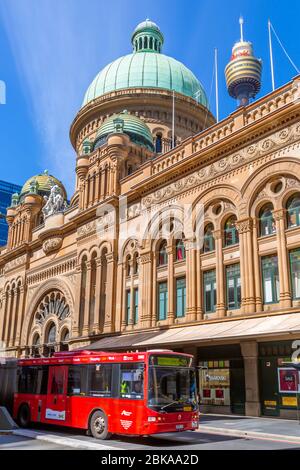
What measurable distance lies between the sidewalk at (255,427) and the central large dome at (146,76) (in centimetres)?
4048

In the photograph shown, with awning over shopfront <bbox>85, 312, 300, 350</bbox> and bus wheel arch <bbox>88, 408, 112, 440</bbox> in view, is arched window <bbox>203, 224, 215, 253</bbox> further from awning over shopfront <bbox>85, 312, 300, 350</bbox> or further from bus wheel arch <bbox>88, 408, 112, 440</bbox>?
bus wheel arch <bbox>88, 408, 112, 440</bbox>

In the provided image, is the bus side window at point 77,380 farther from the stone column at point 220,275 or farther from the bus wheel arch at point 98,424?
the stone column at point 220,275

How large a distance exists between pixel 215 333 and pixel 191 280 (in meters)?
4.74

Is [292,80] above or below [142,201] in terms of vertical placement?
above

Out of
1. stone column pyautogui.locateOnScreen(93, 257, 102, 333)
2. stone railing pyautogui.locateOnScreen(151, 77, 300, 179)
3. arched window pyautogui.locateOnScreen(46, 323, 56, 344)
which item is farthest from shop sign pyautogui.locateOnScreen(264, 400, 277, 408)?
arched window pyautogui.locateOnScreen(46, 323, 56, 344)

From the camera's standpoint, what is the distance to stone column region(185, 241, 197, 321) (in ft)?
89.3

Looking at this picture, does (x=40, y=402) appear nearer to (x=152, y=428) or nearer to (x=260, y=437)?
(x=152, y=428)

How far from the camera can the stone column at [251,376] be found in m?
22.7

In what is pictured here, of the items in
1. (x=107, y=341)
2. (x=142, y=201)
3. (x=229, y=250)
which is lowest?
(x=107, y=341)

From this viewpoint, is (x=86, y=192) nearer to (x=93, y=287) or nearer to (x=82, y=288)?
(x=82, y=288)

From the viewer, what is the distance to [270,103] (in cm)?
2538

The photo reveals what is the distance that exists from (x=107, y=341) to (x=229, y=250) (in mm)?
11029
